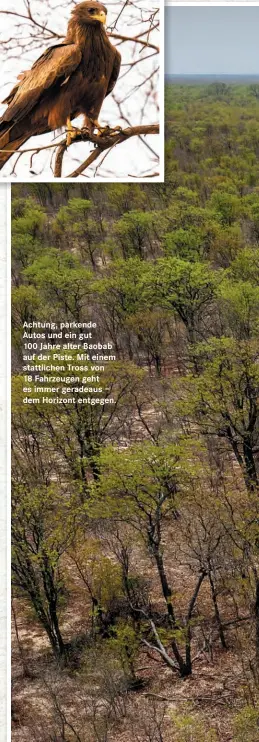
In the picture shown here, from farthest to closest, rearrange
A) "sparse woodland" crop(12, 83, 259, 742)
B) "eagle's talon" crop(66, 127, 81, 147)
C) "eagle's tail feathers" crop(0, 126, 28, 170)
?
"sparse woodland" crop(12, 83, 259, 742) → "eagle's talon" crop(66, 127, 81, 147) → "eagle's tail feathers" crop(0, 126, 28, 170)

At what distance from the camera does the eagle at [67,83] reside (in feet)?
27.8

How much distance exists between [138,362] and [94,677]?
5.89 m

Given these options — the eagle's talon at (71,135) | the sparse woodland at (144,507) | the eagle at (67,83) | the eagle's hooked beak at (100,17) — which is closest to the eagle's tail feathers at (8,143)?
the eagle at (67,83)

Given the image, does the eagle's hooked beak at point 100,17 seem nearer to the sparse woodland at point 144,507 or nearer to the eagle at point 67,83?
the eagle at point 67,83

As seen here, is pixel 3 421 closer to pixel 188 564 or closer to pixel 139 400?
pixel 188 564

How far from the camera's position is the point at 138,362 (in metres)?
14.1

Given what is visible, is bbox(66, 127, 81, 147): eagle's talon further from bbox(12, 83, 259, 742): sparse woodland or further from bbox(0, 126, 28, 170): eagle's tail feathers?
bbox(12, 83, 259, 742): sparse woodland

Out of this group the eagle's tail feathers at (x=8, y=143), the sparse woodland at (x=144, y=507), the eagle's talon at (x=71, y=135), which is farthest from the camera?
the sparse woodland at (x=144, y=507)

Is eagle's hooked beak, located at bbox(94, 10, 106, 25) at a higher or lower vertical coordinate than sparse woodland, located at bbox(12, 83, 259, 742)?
higher

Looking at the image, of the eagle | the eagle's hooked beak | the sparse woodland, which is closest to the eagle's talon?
the eagle

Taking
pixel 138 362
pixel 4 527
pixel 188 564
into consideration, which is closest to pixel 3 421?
pixel 4 527

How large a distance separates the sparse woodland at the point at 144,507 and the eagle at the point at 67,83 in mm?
2336

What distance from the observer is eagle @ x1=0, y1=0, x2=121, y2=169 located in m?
8.46

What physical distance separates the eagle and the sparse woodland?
2336 mm
